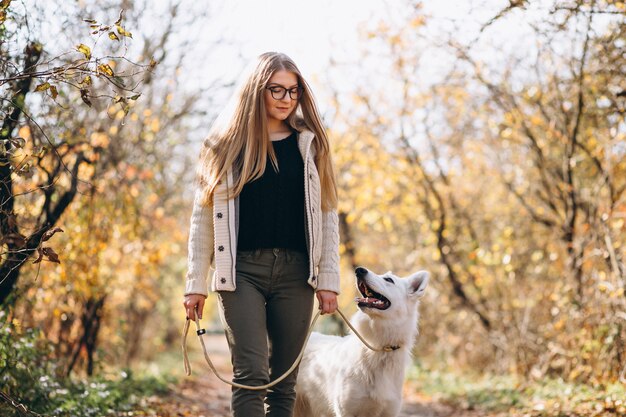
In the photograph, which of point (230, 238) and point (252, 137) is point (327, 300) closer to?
point (230, 238)

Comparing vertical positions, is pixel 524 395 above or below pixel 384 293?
below

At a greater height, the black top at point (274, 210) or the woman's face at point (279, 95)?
the woman's face at point (279, 95)

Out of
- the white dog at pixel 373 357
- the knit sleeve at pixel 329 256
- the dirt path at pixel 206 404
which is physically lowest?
the dirt path at pixel 206 404

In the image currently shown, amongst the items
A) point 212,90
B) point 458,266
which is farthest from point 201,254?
point 458,266

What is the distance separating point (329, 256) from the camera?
11.7 ft

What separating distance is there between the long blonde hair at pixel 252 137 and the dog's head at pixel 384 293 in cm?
65

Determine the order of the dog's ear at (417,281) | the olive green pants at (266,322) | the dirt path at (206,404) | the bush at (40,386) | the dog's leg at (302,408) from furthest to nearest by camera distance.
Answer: the dirt path at (206,404) < the bush at (40,386) < the dog's leg at (302,408) < the dog's ear at (417,281) < the olive green pants at (266,322)

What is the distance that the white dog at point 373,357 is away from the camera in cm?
398

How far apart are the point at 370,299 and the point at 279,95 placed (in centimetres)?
136

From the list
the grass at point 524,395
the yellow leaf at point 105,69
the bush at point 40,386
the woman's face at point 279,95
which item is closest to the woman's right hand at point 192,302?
the woman's face at point 279,95

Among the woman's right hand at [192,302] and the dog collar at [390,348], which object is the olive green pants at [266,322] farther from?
the dog collar at [390,348]

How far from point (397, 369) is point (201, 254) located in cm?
143

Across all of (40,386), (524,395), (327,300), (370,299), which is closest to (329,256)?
(327,300)

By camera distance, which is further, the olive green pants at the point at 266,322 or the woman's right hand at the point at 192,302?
the woman's right hand at the point at 192,302
